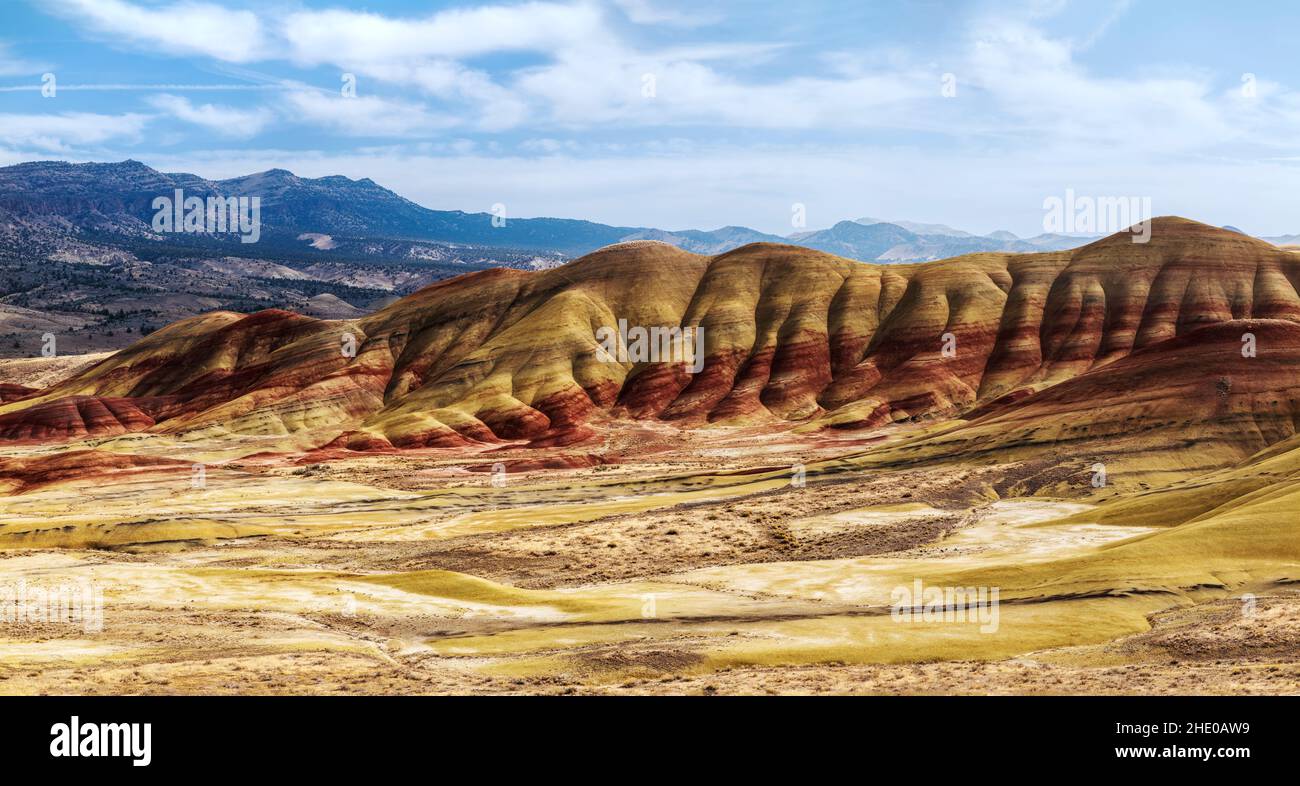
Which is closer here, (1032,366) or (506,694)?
(506,694)

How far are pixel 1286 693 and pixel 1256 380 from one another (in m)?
81.6

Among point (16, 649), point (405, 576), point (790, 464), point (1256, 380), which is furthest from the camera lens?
point (790, 464)

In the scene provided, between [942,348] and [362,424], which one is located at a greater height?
[942,348]

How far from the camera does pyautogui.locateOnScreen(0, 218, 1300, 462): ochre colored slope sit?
493 feet

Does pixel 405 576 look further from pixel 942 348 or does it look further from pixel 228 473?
pixel 942 348

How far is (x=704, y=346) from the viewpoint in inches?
6722

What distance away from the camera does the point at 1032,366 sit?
152375mm

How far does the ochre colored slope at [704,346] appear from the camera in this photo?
493 feet

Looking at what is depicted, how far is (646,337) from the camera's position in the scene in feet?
575
